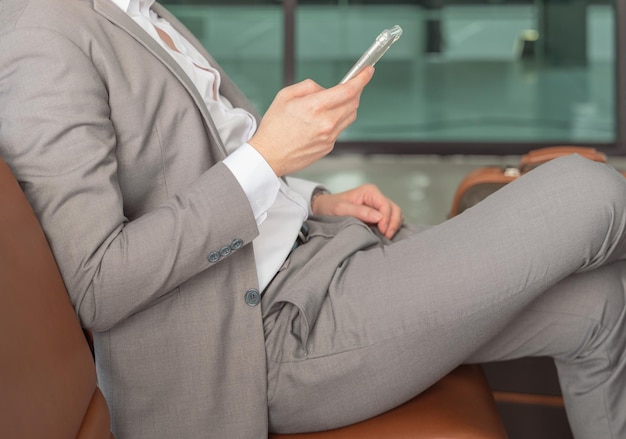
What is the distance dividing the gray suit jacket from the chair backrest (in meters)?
0.07

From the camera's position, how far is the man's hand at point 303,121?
1.15 meters

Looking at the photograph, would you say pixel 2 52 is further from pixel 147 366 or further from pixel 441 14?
pixel 441 14

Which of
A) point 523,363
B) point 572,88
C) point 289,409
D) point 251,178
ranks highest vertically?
point 251,178

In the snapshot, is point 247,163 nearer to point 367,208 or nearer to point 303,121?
point 303,121

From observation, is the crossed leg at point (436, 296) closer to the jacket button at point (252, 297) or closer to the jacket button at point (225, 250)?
the jacket button at point (252, 297)

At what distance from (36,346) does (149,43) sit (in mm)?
533

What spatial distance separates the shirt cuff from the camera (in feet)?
3.76

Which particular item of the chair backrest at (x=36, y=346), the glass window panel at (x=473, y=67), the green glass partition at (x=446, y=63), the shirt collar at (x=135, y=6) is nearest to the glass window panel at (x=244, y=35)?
the green glass partition at (x=446, y=63)

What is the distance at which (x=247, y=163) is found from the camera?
3.78 ft

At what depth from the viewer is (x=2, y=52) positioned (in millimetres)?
1112

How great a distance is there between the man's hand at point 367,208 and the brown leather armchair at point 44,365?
0.45 m

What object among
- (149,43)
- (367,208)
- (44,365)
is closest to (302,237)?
(367,208)

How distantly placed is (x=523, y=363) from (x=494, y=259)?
2.20ft

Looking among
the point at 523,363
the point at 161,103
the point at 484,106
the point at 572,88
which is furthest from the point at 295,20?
the point at 161,103
